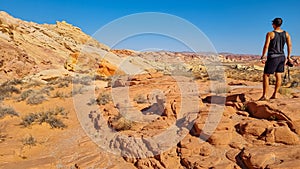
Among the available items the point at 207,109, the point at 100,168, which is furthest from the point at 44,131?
the point at 207,109

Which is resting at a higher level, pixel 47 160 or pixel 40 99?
pixel 40 99

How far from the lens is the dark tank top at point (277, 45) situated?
16.4 ft

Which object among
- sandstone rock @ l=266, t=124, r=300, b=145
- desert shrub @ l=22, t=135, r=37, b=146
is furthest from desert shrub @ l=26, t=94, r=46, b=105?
sandstone rock @ l=266, t=124, r=300, b=145

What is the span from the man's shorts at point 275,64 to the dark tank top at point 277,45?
0.08m

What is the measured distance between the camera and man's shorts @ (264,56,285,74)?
5.11m

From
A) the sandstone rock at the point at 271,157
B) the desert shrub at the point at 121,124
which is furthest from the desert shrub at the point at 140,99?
the sandstone rock at the point at 271,157

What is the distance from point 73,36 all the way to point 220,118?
38.0 metres

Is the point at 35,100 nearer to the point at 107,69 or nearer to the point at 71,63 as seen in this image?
the point at 107,69

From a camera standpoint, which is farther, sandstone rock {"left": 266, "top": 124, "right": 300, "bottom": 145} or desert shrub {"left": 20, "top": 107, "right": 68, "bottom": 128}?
desert shrub {"left": 20, "top": 107, "right": 68, "bottom": 128}

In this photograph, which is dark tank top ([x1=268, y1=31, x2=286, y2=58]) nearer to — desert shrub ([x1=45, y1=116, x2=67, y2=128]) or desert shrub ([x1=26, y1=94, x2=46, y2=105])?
desert shrub ([x1=45, y1=116, x2=67, y2=128])

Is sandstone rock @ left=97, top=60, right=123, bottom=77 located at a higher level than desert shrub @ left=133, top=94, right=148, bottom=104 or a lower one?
higher

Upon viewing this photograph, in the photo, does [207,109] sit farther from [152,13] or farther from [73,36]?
[73,36]

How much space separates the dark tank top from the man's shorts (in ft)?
0.26

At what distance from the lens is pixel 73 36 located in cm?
3947
